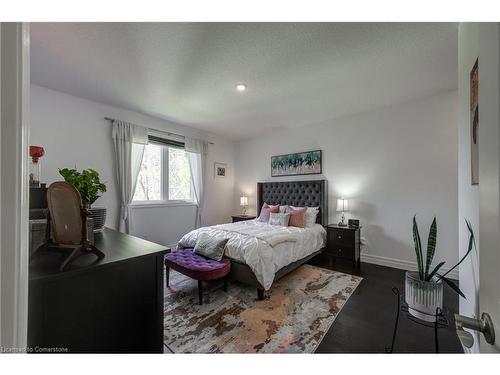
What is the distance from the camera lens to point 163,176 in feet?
13.1

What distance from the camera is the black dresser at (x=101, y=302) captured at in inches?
34.3

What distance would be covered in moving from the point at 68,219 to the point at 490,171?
162 cm

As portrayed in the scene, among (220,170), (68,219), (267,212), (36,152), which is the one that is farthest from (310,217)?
(36,152)

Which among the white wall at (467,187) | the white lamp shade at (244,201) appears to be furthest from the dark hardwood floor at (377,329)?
the white lamp shade at (244,201)

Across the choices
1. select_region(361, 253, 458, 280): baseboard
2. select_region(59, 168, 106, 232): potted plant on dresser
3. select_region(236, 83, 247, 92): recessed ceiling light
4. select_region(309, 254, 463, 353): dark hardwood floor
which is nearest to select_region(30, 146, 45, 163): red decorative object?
select_region(59, 168, 106, 232): potted plant on dresser

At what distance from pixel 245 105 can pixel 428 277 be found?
2.87 metres

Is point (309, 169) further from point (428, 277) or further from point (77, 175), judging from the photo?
point (77, 175)

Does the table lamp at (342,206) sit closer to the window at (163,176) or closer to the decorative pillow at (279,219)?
the decorative pillow at (279,219)

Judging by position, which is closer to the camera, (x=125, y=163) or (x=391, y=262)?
(x=391, y=262)

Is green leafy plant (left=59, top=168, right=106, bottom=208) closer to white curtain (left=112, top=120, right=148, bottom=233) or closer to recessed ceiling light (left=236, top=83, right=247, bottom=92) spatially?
recessed ceiling light (left=236, top=83, right=247, bottom=92)

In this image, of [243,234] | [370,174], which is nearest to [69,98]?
[243,234]

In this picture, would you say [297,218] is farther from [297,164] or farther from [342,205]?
[297,164]

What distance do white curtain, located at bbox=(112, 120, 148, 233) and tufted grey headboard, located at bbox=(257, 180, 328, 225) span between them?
2522 mm

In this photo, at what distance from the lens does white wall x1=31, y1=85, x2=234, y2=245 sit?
2656mm
